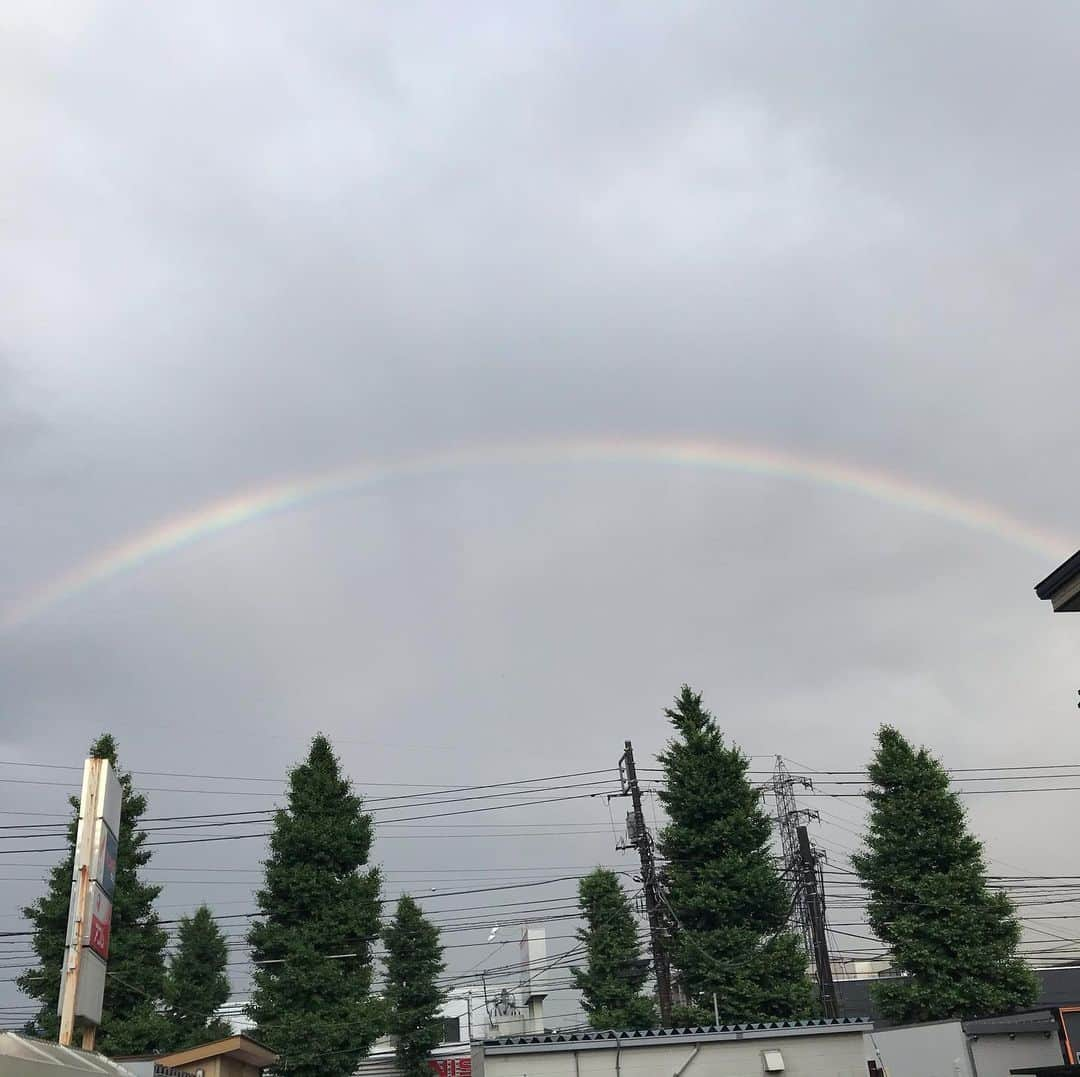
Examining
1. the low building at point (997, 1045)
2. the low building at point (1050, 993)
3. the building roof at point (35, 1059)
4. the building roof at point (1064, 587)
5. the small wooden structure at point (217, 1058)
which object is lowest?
the low building at point (997, 1045)

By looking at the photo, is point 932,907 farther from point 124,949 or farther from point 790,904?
point 124,949

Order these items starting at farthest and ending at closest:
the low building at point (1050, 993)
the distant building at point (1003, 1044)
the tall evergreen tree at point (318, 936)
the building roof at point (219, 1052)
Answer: the low building at point (1050, 993)
the tall evergreen tree at point (318, 936)
the distant building at point (1003, 1044)
the building roof at point (219, 1052)

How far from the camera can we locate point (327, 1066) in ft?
108

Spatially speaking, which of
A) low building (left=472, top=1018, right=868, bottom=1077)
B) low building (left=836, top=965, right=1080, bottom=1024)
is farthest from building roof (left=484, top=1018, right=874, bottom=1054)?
low building (left=836, top=965, right=1080, bottom=1024)

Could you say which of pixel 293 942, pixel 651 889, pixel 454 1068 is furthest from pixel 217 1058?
pixel 454 1068

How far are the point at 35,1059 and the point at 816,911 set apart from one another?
43549mm

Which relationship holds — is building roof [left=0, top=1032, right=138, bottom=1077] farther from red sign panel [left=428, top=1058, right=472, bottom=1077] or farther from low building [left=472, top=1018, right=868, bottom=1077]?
red sign panel [left=428, top=1058, right=472, bottom=1077]

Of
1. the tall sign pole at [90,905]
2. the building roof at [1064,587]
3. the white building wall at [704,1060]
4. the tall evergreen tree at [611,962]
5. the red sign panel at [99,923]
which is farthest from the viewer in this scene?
the tall evergreen tree at [611,962]

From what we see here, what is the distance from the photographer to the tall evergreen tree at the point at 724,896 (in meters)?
35.6

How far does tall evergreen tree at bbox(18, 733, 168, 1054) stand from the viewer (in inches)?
1323

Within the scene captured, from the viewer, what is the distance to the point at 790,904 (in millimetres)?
37594

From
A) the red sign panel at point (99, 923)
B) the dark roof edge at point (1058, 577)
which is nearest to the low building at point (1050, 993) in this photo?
the dark roof edge at point (1058, 577)

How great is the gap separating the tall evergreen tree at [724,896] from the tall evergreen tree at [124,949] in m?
18.0

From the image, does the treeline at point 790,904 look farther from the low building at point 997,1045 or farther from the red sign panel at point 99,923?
the red sign panel at point 99,923
